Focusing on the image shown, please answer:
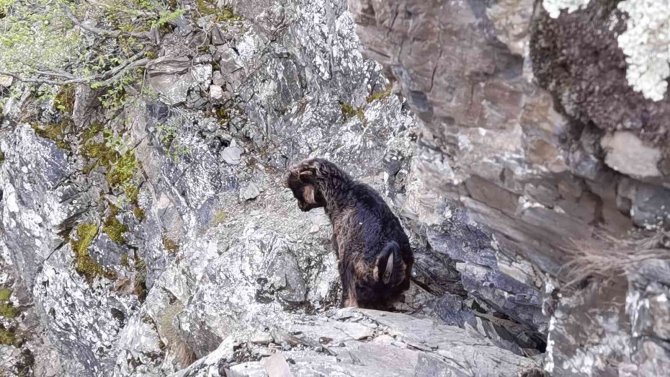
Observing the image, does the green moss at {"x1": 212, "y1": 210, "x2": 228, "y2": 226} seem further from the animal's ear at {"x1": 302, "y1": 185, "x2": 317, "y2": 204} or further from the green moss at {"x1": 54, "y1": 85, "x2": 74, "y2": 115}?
the green moss at {"x1": 54, "y1": 85, "x2": 74, "y2": 115}

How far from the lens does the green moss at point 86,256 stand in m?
14.3

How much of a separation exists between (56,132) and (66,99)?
80 centimetres

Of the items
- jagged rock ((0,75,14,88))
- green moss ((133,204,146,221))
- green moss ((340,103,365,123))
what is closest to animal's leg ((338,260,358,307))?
green moss ((340,103,365,123))

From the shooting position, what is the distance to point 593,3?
3908 mm

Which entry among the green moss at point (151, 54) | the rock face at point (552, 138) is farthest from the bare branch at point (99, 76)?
the rock face at point (552, 138)

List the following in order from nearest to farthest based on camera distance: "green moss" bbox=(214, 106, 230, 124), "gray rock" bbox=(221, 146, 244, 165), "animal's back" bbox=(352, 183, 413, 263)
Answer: "animal's back" bbox=(352, 183, 413, 263), "gray rock" bbox=(221, 146, 244, 165), "green moss" bbox=(214, 106, 230, 124)

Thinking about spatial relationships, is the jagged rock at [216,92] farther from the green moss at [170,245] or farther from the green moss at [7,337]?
the green moss at [7,337]

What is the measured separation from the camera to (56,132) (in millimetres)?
14742

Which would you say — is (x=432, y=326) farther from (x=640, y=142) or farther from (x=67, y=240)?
(x=67, y=240)

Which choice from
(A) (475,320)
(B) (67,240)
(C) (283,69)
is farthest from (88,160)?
(A) (475,320)

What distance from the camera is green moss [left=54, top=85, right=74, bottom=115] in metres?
14.8

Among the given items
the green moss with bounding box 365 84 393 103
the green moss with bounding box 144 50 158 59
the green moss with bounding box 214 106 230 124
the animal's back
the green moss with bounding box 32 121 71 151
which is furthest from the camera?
the green moss with bounding box 32 121 71 151

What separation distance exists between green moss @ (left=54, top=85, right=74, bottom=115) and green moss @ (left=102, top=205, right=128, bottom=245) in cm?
262

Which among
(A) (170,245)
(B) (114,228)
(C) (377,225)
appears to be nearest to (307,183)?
(C) (377,225)
